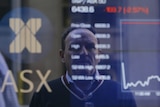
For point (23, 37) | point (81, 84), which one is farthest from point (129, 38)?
point (23, 37)

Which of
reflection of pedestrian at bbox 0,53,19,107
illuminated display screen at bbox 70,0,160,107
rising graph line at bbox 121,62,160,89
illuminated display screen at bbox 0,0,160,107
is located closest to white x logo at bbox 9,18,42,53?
illuminated display screen at bbox 0,0,160,107

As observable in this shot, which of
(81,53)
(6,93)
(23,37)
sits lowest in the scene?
(6,93)

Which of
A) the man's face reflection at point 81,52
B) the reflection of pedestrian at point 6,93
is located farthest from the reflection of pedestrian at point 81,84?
the reflection of pedestrian at point 6,93

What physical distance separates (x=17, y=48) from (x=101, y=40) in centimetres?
54

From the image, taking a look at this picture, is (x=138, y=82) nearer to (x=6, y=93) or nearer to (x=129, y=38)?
(x=129, y=38)

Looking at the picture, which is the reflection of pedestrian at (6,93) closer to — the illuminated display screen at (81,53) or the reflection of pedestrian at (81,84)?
the illuminated display screen at (81,53)

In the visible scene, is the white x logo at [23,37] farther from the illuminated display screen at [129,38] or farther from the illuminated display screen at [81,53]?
the illuminated display screen at [129,38]

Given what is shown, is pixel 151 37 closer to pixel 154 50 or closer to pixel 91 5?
pixel 154 50

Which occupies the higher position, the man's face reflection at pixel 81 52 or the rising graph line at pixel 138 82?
the man's face reflection at pixel 81 52

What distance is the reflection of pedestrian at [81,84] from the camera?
2.85 metres

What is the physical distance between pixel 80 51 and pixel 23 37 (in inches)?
14.9

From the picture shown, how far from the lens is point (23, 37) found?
2.81m

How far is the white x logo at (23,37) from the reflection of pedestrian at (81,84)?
0.61ft

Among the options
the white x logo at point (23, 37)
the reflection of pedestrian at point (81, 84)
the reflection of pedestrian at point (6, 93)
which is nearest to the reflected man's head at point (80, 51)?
the reflection of pedestrian at point (81, 84)
